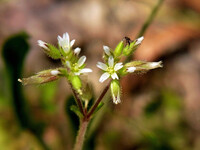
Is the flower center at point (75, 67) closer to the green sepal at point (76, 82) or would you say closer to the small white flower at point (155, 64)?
the green sepal at point (76, 82)

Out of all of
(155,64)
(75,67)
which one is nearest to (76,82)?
(75,67)

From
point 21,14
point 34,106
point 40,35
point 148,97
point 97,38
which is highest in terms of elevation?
point 21,14

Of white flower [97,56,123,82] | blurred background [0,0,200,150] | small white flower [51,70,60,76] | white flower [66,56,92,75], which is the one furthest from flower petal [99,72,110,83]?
blurred background [0,0,200,150]

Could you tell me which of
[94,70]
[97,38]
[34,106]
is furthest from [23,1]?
[34,106]

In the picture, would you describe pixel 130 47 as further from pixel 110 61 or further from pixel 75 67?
pixel 75 67

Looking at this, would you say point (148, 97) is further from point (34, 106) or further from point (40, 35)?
point (40, 35)

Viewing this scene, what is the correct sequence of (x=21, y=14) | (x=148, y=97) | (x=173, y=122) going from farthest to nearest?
(x=21, y=14) < (x=148, y=97) < (x=173, y=122)
